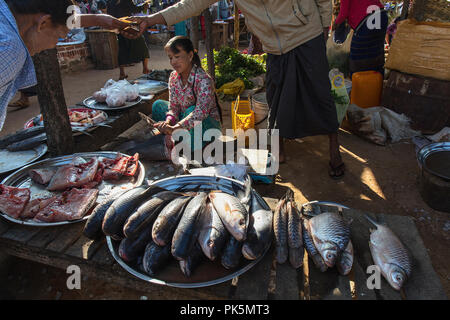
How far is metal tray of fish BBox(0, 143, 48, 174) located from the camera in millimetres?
2955

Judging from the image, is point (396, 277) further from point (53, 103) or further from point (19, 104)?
point (19, 104)

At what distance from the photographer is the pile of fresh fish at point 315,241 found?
1706 millimetres

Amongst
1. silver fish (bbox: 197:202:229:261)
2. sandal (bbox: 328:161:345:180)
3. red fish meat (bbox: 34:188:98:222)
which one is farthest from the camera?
sandal (bbox: 328:161:345:180)

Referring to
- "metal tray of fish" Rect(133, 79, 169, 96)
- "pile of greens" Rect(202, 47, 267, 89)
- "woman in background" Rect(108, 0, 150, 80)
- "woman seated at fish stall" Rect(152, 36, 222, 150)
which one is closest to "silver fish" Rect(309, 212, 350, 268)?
"woman seated at fish stall" Rect(152, 36, 222, 150)

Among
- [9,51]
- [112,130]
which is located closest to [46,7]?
[9,51]

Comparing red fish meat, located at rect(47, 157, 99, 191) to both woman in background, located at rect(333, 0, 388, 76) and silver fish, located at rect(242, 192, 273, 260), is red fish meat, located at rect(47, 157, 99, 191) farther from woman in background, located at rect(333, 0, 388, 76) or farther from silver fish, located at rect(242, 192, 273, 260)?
woman in background, located at rect(333, 0, 388, 76)

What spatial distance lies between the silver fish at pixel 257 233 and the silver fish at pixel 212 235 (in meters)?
0.14

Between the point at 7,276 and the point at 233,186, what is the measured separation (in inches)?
90.8

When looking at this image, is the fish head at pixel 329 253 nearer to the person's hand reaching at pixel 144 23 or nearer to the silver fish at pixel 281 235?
the silver fish at pixel 281 235

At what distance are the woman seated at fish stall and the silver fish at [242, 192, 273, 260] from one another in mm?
1710

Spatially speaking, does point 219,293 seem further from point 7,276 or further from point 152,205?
point 7,276

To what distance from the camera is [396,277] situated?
1.63 metres

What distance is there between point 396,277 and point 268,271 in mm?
726

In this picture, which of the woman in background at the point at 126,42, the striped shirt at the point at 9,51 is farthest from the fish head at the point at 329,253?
the woman in background at the point at 126,42
